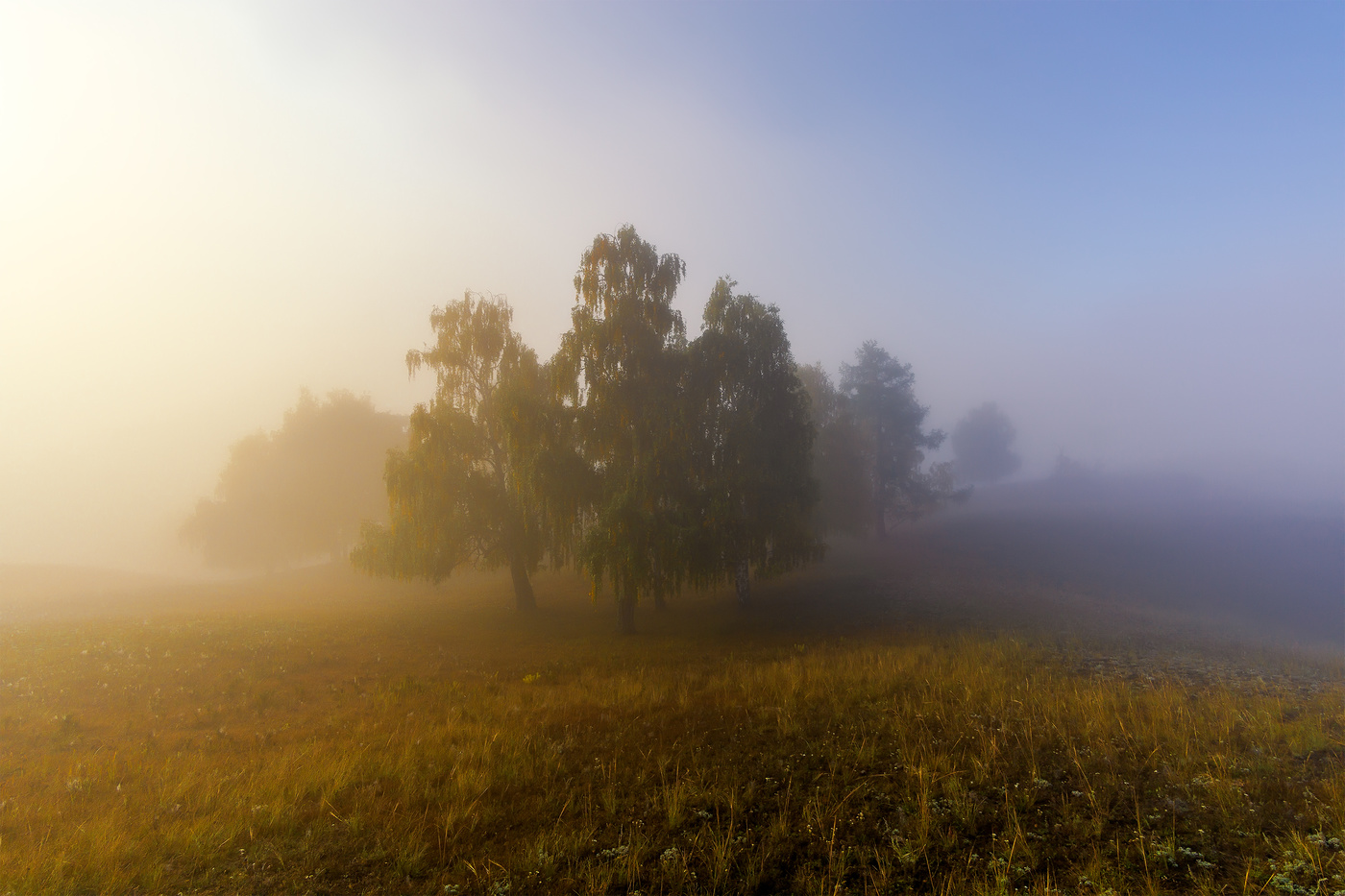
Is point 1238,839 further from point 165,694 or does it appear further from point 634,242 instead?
point 634,242

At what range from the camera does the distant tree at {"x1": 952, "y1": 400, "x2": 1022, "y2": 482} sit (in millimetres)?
81875

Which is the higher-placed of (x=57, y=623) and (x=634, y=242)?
(x=634, y=242)

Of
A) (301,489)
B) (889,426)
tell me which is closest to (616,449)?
(889,426)

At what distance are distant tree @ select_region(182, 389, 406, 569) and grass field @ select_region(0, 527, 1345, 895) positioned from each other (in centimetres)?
2708

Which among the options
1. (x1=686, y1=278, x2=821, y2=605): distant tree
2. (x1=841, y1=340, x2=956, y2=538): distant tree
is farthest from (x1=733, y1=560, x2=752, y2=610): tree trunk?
(x1=841, y1=340, x2=956, y2=538): distant tree

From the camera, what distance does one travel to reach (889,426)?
42.5m

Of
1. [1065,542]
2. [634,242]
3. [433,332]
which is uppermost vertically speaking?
[634,242]

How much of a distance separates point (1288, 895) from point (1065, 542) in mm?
46165

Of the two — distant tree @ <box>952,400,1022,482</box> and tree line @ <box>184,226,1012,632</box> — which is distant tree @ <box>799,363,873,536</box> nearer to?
tree line @ <box>184,226,1012,632</box>

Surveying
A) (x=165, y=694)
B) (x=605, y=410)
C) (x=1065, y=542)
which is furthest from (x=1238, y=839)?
(x=1065, y=542)

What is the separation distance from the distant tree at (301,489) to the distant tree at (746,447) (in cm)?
3222

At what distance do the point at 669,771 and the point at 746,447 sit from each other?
572 inches

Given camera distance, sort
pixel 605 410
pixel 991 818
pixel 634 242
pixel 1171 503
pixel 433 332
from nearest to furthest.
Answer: pixel 991 818 → pixel 605 410 → pixel 634 242 → pixel 433 332 → pixel 1171 503

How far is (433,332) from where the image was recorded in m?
24.5
